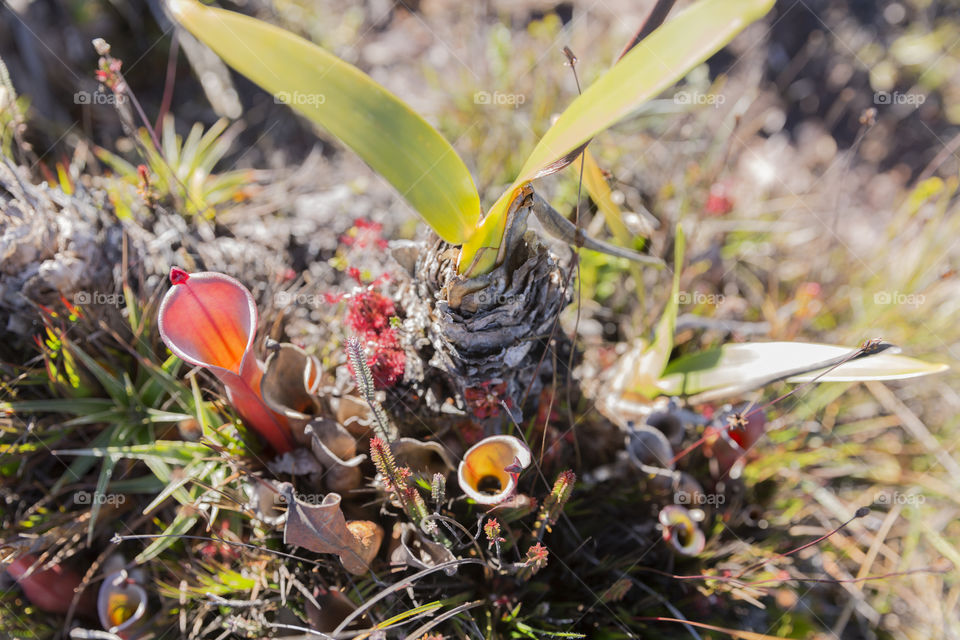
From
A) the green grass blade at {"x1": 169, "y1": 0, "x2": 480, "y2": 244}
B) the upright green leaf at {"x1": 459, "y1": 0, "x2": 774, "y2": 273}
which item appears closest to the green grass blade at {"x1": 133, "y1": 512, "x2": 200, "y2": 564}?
the green grass blade at {"x1": 169, "y1": 0, "x2": 480, "y2": 244}

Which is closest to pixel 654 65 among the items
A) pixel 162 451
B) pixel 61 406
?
pixel 162 451

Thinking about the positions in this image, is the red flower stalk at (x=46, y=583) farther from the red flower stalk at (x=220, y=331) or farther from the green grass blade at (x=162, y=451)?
the red flower stalk at (x=220, y=331)

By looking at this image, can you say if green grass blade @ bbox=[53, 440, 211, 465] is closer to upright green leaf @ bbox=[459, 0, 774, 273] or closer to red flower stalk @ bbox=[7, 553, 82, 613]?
red flower stalk @ bbox=[7, 553, 82, 613]

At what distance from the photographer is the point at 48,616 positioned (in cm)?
194

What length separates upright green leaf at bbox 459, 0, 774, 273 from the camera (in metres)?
0.96

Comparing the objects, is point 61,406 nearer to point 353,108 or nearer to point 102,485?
point 102,485

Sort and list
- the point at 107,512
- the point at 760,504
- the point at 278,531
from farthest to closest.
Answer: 1. the point at 760,504
2. the point at 107,512
3. the point at 278,531

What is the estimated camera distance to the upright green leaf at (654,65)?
962 mm

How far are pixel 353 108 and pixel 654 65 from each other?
650 millimetres

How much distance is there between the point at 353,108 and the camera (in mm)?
1229

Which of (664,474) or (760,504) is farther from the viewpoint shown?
(760,504)

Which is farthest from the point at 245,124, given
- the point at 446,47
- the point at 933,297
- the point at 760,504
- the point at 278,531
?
the point at 933,297

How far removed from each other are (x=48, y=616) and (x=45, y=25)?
320cm

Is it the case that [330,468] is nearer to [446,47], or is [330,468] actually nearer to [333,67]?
[333,67]
